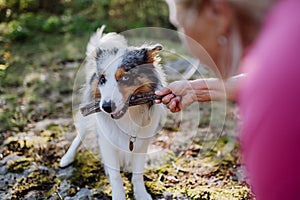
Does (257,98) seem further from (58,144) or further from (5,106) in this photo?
(5,106)

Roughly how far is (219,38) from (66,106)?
308cm

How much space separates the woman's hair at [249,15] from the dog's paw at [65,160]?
2.20m

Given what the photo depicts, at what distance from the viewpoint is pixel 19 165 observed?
304 centimetres

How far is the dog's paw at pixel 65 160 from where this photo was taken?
10.2 feet

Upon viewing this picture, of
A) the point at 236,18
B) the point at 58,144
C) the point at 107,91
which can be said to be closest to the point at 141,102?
the point at 107,91

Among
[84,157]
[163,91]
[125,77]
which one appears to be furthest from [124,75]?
[84,157]

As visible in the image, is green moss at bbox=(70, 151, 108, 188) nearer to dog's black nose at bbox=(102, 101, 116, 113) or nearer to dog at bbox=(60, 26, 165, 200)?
dog at bbox=(60, 26, 165, 200)

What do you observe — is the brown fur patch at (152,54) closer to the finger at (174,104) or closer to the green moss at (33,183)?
the finger at (174,104)

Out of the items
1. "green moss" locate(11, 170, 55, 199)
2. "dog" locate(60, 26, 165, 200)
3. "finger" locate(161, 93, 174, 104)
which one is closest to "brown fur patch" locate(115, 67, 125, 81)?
"dog" locate(60, 26, 165, 200)

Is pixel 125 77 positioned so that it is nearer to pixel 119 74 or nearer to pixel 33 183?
pixel 119 74

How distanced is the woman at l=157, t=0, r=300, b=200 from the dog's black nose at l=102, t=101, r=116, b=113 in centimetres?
118

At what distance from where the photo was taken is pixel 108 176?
297cm

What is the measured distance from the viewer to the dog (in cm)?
242

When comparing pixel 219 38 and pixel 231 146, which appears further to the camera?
pixel 231 146
